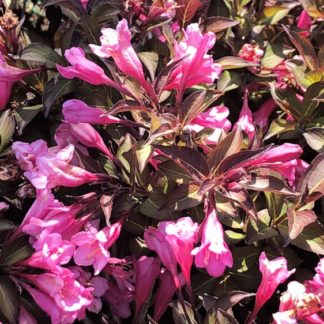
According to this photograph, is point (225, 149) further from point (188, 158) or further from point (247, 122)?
point (247, 122)

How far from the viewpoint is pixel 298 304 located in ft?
4.79

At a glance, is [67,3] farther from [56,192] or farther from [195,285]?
[195,285]

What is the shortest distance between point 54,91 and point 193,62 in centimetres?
39

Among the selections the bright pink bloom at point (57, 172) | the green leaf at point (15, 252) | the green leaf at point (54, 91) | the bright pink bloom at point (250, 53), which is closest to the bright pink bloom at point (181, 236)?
the bright pink bloom at point (57, 172)

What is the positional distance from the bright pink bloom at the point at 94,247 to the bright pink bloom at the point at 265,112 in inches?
26.6

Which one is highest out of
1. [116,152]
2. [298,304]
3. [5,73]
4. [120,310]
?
[5,73]

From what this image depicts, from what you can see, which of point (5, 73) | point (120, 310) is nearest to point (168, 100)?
point (5, 73)

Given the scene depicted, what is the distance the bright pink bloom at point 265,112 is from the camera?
6.46 ft

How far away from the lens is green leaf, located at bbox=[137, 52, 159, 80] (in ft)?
5.65

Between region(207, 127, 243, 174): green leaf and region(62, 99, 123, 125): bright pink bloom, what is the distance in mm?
287

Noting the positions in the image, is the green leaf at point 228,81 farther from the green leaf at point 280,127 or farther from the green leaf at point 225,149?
the green leaf at point 225,149

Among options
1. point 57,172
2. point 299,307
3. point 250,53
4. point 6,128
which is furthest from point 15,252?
point 250,53

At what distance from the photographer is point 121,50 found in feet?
5.08

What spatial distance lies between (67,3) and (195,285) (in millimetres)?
834
